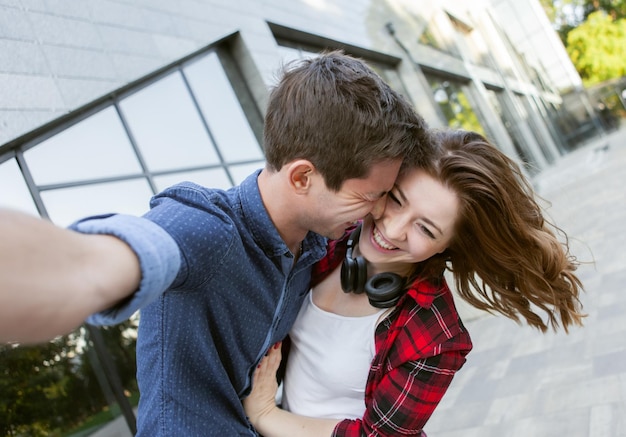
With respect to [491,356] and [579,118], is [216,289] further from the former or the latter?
[579,118]

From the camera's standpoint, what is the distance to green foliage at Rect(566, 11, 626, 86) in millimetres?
34156

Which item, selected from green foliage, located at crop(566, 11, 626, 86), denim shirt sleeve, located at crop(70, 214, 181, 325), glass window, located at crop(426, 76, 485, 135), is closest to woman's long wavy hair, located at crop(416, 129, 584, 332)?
denim shirt sleeve, located at crop(70, 214, 181, 325)

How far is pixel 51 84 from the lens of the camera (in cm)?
405

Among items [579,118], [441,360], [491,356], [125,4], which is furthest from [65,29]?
[579,118]

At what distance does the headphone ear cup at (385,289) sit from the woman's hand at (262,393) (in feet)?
1.36

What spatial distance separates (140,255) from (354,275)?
3.95 feet

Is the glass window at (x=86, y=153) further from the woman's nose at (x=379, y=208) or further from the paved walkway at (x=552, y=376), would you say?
the paved walkway at (x=552, y=376)

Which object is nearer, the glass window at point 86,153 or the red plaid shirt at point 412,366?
the red plaid shirt at point 412,366

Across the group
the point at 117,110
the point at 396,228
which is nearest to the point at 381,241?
the point at 396,228

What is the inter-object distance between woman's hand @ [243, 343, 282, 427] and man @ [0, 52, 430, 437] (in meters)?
0.07

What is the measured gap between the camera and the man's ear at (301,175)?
65.3 inches

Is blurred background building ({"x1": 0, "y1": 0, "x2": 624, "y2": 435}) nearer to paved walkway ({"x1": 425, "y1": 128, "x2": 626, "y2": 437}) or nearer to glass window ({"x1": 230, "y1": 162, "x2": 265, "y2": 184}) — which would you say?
glass window ({"x1": 230, "y1": 162, "x2": 265, "y2": 184})

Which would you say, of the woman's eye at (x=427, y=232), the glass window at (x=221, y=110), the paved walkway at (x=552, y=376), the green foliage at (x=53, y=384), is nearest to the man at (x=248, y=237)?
the woman's eye at (x=427, y=232)

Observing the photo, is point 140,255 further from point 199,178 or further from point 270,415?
point 199,178
